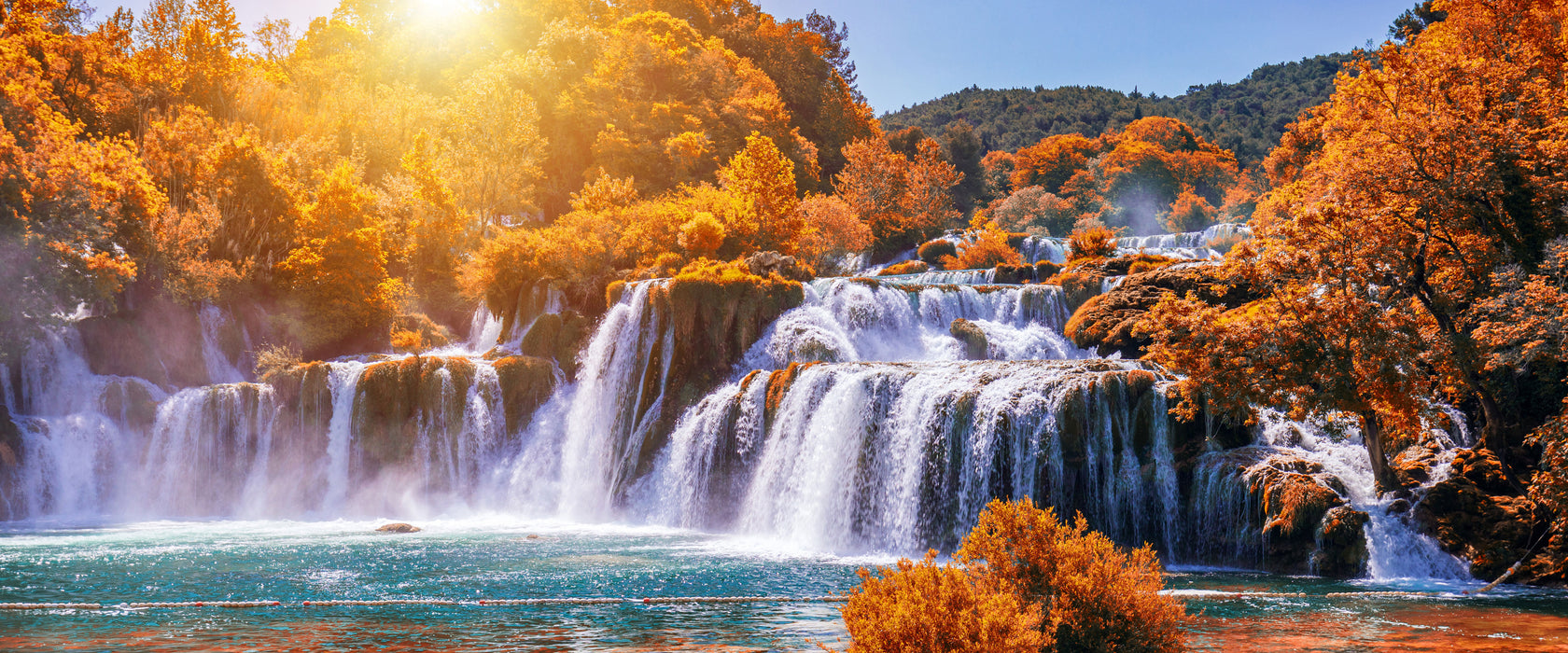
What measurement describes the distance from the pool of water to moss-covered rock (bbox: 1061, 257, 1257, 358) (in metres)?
9.77

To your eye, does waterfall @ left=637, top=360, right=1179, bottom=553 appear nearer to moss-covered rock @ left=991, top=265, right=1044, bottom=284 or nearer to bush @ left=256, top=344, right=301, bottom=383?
moss-covered rock @ left=991, top=265, right=1044, bottom=284

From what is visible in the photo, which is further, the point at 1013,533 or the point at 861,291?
the point at 861,291

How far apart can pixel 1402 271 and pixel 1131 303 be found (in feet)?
31.2

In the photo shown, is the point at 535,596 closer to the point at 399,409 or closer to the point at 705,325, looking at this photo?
the point at 705,325

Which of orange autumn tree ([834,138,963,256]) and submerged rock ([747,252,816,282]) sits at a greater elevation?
orange autumn tree ([834,138,963,256])

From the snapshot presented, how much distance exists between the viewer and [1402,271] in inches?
672

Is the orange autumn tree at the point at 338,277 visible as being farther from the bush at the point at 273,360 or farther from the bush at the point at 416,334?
the bush at the point at 273,360

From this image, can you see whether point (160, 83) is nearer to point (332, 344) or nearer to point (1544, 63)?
point (332, 344)

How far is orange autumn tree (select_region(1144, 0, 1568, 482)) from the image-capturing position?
15625mm

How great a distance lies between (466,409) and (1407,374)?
81.8ft

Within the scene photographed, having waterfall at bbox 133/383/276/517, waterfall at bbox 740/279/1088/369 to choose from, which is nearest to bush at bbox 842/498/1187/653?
waterfall at bbox 740/279/1088/369

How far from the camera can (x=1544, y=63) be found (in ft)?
68.2

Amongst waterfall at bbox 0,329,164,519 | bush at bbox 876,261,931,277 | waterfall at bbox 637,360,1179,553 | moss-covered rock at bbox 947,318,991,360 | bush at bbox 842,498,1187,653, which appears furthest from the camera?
bush at bbox 876,261,931,277

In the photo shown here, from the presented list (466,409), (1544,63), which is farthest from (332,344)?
(1544,63)
